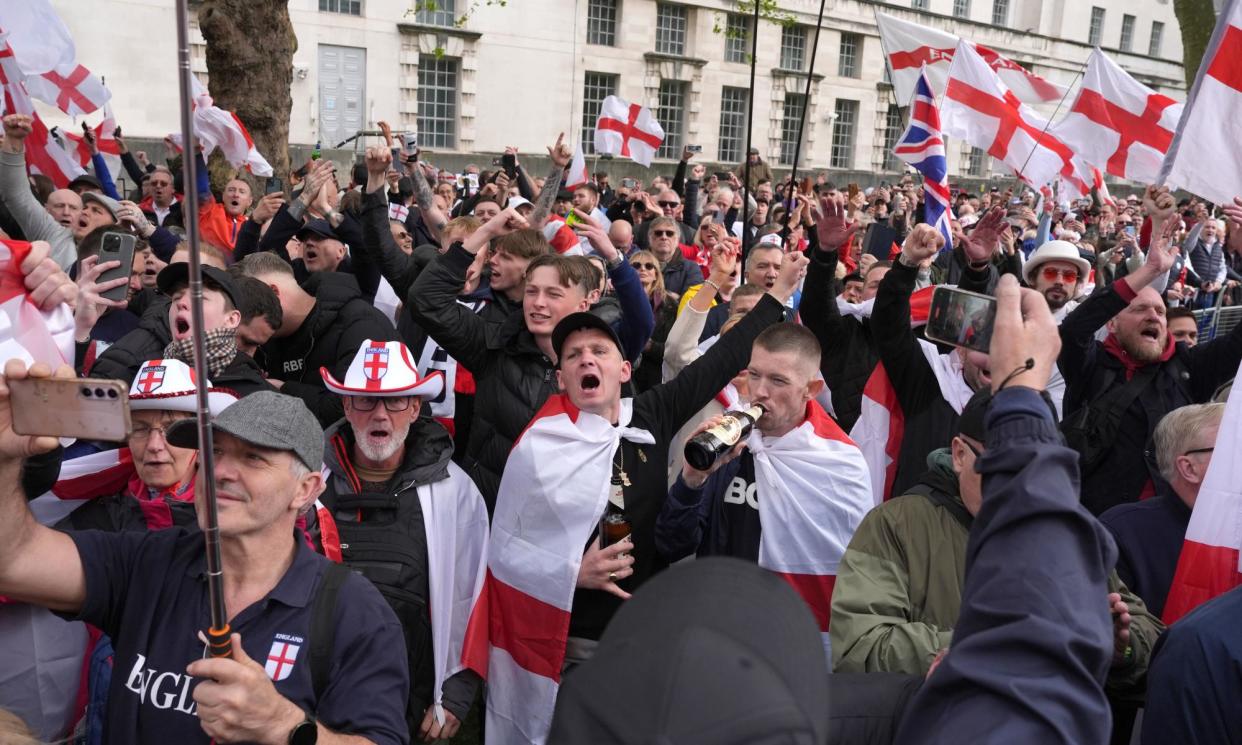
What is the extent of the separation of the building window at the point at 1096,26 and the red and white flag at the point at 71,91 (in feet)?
150

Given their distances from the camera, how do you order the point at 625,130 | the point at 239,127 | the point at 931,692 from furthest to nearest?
the point at 625,130 → the point at 239,127 → the point at 931,692

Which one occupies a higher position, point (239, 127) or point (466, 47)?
point (466, 47)

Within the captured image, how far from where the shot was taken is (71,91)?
862 cm

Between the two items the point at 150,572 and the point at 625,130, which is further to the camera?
the point at 625,130

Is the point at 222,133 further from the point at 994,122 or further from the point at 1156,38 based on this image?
the point at 1156,38

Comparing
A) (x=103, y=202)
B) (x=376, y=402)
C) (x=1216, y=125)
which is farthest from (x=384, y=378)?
(x=103, y=202)

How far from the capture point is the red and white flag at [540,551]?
3.22m

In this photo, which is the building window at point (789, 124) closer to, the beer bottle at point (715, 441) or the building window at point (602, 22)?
the building window at point (602, 22)

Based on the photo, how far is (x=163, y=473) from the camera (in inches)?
107

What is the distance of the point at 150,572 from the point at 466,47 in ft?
90.8

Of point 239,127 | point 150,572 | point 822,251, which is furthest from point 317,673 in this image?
point 239,127

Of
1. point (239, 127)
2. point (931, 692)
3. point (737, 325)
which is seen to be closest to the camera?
point (931, 692)

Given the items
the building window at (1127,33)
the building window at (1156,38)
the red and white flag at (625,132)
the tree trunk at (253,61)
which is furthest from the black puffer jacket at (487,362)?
the building window at (1156,38)

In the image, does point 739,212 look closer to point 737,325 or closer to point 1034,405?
point 737,325
